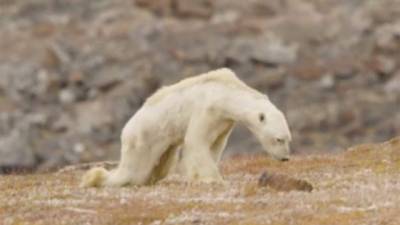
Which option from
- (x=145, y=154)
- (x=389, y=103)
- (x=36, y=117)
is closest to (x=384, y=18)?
(x=389, y=103)

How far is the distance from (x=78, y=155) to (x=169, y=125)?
61.7 m

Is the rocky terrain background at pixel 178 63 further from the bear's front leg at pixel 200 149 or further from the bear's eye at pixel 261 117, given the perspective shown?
the bear's eye at pixel 261 117

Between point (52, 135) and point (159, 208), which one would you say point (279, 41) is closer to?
point (52, 135)

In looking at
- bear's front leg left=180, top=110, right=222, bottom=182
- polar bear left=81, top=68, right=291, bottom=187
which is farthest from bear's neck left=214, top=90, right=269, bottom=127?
bear's front leg left=180, top=110, right=222, bottom=182

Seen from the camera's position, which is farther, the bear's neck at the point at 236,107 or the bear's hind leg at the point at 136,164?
the bear's hind leg at the point at 136,164

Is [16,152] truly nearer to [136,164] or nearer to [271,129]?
[136,164]

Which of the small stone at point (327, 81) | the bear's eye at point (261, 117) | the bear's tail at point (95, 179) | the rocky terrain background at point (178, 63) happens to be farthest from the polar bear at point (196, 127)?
the small stone at point (327, 81)

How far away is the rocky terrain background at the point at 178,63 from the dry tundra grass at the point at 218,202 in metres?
53.1

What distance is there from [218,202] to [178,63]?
264ft

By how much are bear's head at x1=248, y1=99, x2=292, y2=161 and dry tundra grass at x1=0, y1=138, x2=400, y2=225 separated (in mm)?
825

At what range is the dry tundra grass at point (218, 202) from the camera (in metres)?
28.5

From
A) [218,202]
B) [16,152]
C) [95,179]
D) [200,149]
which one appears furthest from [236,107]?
[16,152]

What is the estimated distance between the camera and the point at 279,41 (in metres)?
116

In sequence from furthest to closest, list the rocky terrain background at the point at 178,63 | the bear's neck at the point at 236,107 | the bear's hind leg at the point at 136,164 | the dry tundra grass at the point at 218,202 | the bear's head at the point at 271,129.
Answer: the rocky terrain background at the point at 178,63, the bear's hind leg at the point at 136,164, the bear's neck at the point at 236,107, the bear's head at the point at 271,129, the dry tundra grass at the point at 218,202
